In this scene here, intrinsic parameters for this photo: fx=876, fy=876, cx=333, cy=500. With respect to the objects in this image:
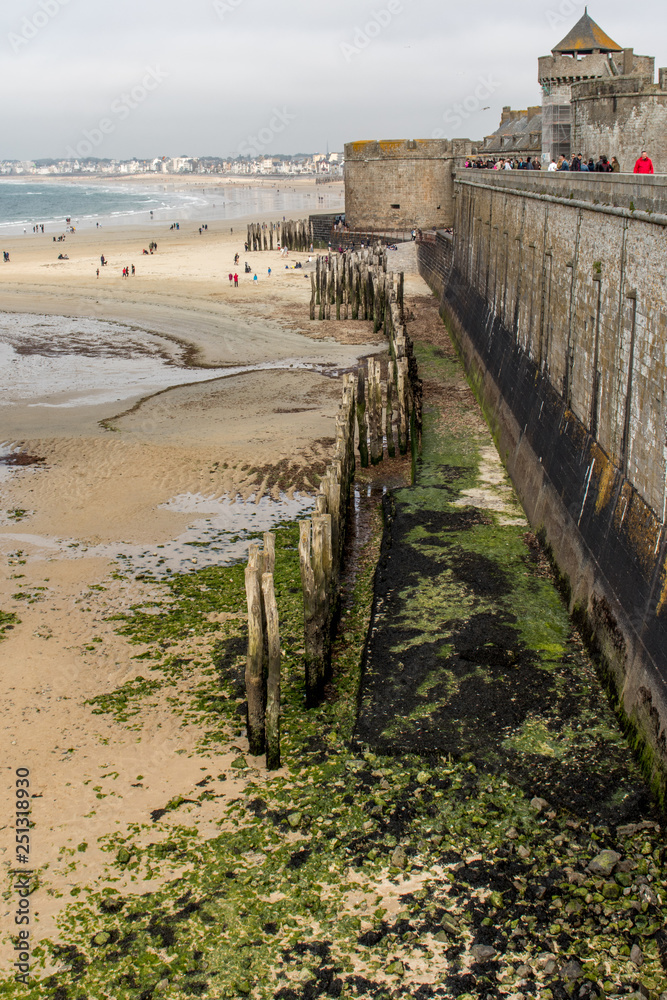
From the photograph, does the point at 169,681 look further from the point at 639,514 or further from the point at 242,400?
the point at 242,400

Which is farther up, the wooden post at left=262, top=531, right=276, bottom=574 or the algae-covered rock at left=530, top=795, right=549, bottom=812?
the wooden post at left=262, top=531, right=276, bottom=574

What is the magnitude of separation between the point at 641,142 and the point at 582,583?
1726cm

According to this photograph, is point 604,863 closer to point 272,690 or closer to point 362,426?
point 272,690

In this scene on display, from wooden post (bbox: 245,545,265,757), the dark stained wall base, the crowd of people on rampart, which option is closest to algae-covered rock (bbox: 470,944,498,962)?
the dark stained wall base

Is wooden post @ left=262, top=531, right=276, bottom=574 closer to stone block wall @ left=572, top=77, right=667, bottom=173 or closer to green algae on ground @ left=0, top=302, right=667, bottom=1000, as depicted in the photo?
green algae on ground @ left=0, top=302, right=667, bottom=1000

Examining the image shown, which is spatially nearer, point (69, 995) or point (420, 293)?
point (69, 995)

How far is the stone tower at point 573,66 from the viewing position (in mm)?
33469

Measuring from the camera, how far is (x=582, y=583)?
1050 cm

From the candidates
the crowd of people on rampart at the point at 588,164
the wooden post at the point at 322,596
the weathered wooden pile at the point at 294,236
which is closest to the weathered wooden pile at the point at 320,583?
the wooden post at the point at 322,596

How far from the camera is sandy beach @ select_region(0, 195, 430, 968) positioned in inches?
326

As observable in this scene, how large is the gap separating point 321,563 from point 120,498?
664 cm

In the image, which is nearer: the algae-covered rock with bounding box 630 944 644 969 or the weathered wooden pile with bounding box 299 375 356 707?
the algae-covered rock with bounding box 630 944 644 969

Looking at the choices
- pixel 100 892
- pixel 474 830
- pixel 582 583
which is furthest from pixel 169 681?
pixel 582 583

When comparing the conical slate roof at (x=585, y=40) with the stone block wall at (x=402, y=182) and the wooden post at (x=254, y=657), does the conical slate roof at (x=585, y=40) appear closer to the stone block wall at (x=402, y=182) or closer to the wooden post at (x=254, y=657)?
the stone block wall at (x=402, y=182)
